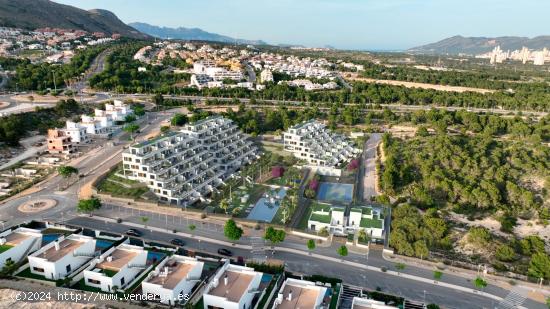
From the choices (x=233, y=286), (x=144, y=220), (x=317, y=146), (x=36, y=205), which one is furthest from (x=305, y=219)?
(x=36, y=205)

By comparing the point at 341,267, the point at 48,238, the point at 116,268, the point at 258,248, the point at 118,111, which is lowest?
the point at 341,267

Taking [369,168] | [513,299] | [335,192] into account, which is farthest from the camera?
[369,168]

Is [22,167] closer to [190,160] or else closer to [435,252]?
[190,160]

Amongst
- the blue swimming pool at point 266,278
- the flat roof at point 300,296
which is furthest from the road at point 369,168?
the flat roof at point 300,296

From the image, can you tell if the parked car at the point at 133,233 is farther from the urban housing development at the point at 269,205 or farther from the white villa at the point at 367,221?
the white villa at the point at 367,221

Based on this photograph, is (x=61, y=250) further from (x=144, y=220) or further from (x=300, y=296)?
(x=300, y=296)

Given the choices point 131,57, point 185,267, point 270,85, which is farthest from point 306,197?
point 131,57
